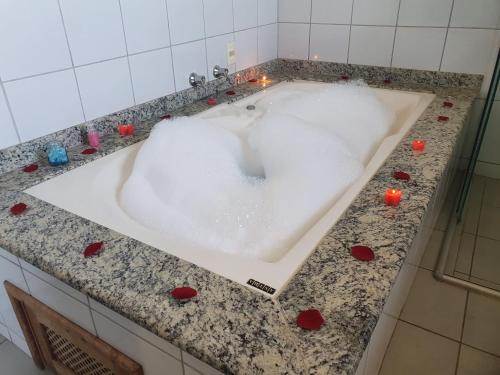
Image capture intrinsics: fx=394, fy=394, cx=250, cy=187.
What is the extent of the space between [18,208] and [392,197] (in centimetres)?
103

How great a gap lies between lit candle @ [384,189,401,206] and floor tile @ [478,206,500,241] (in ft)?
3.68

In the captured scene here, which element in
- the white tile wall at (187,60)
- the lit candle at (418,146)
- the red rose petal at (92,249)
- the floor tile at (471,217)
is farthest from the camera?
the floor tile at (471,217)

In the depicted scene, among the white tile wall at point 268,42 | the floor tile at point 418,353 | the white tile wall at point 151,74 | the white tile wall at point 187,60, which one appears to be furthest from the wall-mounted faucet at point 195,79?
the floor tile at point 418,353

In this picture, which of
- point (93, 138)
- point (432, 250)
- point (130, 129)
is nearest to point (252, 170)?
point (130, 129)

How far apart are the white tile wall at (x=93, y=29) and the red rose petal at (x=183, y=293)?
1021mm

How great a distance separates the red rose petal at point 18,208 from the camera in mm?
1087

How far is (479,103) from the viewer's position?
2107 millimetres

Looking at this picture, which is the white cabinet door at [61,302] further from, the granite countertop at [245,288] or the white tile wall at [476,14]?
the white tile wall at [476,14]

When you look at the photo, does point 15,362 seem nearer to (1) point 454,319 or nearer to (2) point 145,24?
(2) point 145,24

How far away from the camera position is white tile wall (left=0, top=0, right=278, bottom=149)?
1.25 m

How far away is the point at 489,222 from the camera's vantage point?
6.56 feet

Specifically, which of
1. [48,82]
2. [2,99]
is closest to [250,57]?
[48,82]

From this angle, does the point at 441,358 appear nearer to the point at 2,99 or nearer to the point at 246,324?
the point at 246,324

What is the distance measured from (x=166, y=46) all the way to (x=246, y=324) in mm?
1407
